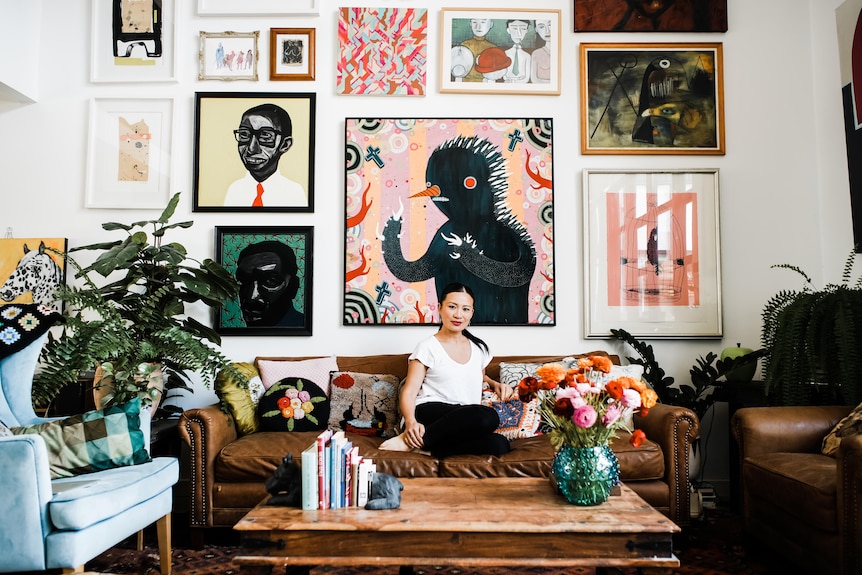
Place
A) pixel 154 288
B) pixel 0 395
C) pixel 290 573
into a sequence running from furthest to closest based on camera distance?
1. pixel 154 288
2. pixel 0 395
3. pixel 290 573

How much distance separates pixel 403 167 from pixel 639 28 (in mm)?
1708

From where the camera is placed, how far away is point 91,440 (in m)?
2.28

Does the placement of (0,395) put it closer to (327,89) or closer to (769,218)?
(327,89)

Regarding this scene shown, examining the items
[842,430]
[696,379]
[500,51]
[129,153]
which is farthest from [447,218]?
[842,430]

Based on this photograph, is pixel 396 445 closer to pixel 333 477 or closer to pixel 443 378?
pixel 443 378

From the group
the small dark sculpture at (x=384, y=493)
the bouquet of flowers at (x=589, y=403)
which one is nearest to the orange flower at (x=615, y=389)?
the bouquet of flowers at (x=589, y=403)

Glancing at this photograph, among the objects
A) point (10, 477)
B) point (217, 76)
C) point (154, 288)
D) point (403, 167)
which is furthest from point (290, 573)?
point (217, 76)

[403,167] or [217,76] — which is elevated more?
[217,76]

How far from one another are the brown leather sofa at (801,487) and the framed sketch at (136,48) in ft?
12.4

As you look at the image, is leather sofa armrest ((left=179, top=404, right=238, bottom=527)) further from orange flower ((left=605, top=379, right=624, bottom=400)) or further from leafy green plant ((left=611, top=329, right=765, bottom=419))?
leafy green plant ((left=611, top=329, right=765, bottom=419))

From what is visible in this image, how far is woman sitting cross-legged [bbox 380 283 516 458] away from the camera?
2729 mm

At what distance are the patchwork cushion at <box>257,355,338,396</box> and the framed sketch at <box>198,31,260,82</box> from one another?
177 cm

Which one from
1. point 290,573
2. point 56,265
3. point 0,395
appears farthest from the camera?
point 56,265

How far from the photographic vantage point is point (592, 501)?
1904mm
